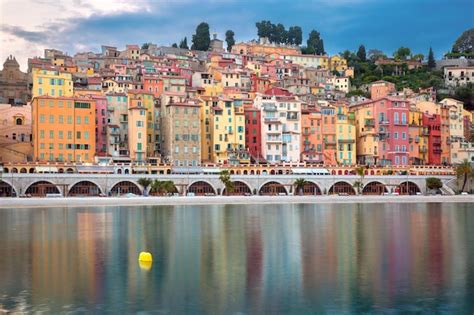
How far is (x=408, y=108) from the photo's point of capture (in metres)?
99.0

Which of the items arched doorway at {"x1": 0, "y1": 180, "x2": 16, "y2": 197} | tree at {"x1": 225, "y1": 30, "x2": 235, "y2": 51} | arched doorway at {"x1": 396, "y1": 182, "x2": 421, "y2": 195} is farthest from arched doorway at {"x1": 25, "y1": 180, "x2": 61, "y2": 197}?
tree at {"x1": 225, "y1": 30, "x2": 235, "y2": 51}

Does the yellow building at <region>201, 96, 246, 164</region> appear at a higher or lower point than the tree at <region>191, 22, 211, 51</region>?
lower

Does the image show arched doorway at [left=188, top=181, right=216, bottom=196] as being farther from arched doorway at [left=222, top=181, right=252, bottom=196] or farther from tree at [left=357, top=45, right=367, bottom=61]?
tree at [left=357, top=45, right=367, bottom=61]

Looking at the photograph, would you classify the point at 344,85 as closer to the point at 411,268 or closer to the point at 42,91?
the point at 42,91

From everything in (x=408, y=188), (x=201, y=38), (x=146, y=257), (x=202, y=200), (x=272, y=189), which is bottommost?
(x=146, y=257)

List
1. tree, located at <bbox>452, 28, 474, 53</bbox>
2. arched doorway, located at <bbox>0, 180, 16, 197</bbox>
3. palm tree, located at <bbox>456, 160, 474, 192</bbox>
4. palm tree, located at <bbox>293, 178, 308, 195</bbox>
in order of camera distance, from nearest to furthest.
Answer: arched doorway, located at <bbox>0, 180, 16, 197</bbox> → palm tree, located at <bbox>293, 178, 308, 195</bbox> → palm tree, located at <bbox>456, 160, 474, 192</bbox> → tree, located at <bbox>452, 28, 474, 53</bbox>

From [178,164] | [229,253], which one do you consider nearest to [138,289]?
[229,253]

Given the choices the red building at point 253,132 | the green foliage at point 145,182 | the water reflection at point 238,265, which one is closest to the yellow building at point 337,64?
the red building at point 253,132

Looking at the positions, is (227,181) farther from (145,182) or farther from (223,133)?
(223,133)

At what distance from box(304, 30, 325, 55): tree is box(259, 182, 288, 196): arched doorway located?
307 ft

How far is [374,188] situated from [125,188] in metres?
33.6

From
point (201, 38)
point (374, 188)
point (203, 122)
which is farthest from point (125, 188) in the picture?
point (201, 38)

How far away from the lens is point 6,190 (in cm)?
7294

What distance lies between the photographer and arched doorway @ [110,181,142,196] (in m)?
78.0
